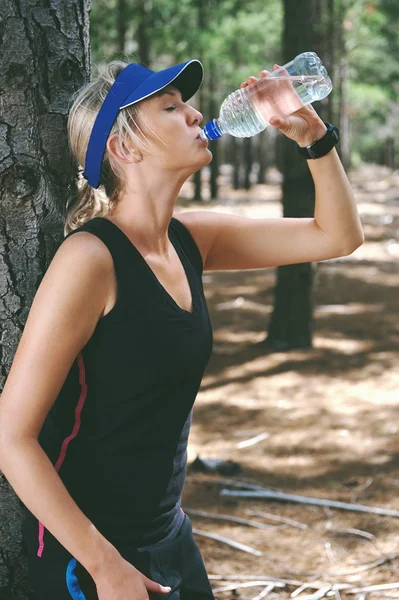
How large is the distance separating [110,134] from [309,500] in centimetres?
358

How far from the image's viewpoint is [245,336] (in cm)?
995

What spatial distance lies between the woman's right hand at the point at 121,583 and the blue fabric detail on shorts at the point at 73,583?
0.11 m

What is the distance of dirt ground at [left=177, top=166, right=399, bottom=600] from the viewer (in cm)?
429

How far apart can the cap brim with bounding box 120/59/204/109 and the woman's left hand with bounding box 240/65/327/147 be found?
0.83 ft

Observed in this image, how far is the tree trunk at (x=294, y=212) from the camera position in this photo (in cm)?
885

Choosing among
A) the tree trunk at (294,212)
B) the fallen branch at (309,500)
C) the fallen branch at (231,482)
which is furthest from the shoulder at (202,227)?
the tree trunk at (294,212)

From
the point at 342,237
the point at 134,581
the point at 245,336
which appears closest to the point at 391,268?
the point at 245,336

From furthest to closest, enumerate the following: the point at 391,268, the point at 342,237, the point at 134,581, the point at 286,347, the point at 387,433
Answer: the point at 391,268
the point at 286,347
the point at 387,433
the point at 342,237
the point at 134,581

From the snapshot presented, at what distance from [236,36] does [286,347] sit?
15.1m

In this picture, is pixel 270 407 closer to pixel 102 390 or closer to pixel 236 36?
pixel 102 390

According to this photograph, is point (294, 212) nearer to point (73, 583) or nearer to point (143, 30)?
point (73, 583)

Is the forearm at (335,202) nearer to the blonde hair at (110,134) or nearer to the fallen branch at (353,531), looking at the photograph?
the blonde hair at (110,134)

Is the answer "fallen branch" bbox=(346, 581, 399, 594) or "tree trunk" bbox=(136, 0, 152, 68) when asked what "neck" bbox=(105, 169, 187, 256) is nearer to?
"fallen branch" bbox=(346, 581, 399, 594)

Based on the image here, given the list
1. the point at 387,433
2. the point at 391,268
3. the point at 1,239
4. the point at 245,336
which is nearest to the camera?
the point at 1,239
